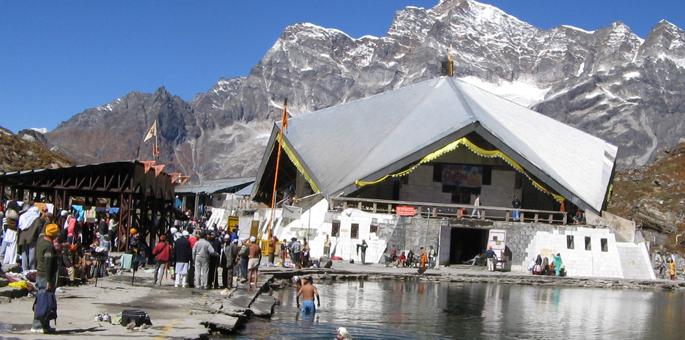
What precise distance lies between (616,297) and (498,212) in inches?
589

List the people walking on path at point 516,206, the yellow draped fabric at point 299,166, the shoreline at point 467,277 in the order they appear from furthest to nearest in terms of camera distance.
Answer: the yellow draped fabric at point 299,166 < the people walking on path at point 516,206 < the shoreline at point 467,277

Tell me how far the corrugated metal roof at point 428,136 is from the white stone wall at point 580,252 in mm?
3076

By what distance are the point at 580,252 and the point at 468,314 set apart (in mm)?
17942

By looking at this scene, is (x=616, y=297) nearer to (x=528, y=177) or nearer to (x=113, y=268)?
(x=528, y=177)

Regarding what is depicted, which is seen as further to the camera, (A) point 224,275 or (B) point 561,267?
(B) point 561,267

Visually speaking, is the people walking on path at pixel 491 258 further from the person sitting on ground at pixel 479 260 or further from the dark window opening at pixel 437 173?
the dark window opening at pixel 437 173

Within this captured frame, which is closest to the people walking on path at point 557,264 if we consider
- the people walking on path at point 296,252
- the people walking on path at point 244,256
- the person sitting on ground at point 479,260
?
the person sitting on ground at point 479,260

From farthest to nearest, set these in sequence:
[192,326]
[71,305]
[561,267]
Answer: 1. [561,267]
2. [71,305]
3. [192,326]

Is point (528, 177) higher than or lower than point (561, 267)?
higher

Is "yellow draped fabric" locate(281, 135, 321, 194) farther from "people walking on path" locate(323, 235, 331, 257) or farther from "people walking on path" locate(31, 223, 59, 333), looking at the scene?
"people walking on path" locate(31, 223, 59, 333)

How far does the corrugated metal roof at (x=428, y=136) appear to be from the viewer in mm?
41125

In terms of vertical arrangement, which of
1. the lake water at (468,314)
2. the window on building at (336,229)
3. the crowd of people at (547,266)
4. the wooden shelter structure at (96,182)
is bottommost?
the lake water at (468,314)

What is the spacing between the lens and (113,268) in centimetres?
2286

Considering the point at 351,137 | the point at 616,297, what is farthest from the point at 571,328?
the point at 351,137
